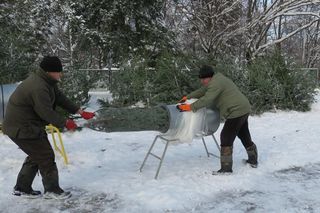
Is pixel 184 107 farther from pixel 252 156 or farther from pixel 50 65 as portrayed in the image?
pixel 50 65

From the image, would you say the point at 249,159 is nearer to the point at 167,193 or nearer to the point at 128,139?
the point at 167,193

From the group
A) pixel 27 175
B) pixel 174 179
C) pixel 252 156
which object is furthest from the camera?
pixel 252 156

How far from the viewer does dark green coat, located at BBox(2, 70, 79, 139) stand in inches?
184

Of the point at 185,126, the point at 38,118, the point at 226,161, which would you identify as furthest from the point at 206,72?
the point at 38,118

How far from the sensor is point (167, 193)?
16.8 feet

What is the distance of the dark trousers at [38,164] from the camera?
482 cm

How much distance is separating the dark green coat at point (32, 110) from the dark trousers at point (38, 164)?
98 mm

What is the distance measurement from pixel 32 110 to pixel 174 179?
208 cm

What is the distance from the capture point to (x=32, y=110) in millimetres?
4801

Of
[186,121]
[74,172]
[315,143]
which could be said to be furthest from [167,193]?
[315,143]

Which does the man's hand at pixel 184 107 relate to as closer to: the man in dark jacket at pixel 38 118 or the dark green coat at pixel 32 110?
the man in dark jacket at pixel 38 118

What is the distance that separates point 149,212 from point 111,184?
1.07 metres

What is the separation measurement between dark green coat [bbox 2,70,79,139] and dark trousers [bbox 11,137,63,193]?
3.9 inches

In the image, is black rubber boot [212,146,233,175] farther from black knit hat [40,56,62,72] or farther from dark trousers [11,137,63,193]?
black knit hat [40,56,62,72]
